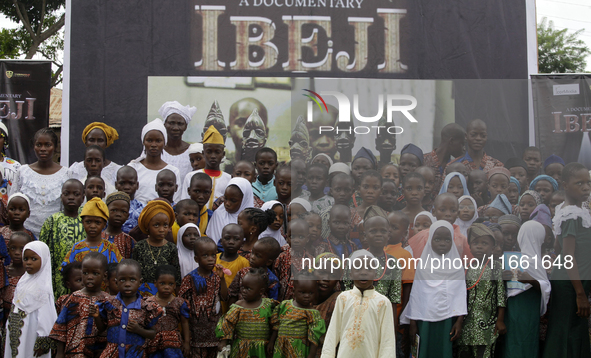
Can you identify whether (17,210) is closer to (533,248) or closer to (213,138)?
(213,138)

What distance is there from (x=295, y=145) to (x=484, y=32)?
161 inches

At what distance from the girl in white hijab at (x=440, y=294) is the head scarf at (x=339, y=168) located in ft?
2.63

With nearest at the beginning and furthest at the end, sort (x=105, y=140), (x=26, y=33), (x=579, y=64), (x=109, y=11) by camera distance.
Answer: (x=105, y=140) < (x=109, y=11) < (x=26, y=33) < (x=579, y=64)

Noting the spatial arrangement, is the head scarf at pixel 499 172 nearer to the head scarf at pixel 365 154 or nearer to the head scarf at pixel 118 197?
the head scarf at pixel 365 154

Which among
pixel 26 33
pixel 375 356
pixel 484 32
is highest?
pixel 26 33

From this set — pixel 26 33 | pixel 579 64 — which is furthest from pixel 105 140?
pixel 579 64

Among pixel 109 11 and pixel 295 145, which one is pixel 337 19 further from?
pixel 295 145

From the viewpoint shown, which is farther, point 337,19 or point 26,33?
point 26,33

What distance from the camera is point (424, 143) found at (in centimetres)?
455

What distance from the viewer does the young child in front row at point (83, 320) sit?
414 centimetres

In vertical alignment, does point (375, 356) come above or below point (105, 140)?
below

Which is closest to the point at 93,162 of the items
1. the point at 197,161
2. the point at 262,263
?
the point at 197,161

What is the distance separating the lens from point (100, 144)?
6.18 meters

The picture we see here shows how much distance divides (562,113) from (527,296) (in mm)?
3072
